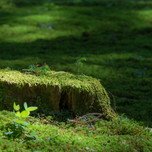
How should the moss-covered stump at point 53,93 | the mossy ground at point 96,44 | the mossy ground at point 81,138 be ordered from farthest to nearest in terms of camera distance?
the mossy ground at point 96,44, the moss-covered stump at point 53,93, the mossy ground at point 81,138

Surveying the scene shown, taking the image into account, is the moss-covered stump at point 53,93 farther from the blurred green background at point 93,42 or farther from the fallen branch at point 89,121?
the blurred green background at point 93,42

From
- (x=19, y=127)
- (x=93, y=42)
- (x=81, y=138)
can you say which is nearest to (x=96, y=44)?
(x=93, y=42)

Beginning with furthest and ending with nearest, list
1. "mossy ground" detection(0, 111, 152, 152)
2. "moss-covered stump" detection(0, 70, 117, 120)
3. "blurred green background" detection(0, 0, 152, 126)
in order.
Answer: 1. "blurred green background" detection(0, 0, 152, 126)
2. "moss-covered stump" detection(0, 70, 117, 120)
3. "mossy ground" detection(0, 111, 152, 152)

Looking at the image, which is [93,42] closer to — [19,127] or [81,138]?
[81,138]

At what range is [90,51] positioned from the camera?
31.2 feet

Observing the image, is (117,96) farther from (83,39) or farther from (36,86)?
(83,39)

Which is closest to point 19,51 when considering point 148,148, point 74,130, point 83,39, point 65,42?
point 65,42

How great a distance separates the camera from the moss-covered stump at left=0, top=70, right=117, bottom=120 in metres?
3.65

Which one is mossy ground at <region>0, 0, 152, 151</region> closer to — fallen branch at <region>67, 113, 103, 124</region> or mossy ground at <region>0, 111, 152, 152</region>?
mossy ground at <region>0, 111, 152, 152</region>

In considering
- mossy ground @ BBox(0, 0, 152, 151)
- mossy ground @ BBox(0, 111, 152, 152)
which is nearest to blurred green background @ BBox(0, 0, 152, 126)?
mossy ground @ BBox(0, 0, 152, 151)

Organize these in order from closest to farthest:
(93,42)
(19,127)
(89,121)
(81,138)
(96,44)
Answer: (19,127) < (81,138) < (89,121) < (96,44) < (93,42)

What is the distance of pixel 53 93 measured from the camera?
149 inches

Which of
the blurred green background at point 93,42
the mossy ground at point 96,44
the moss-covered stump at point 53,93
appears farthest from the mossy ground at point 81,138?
the blurred green background at point 93,42

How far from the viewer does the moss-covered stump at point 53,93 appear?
365 centimetres
